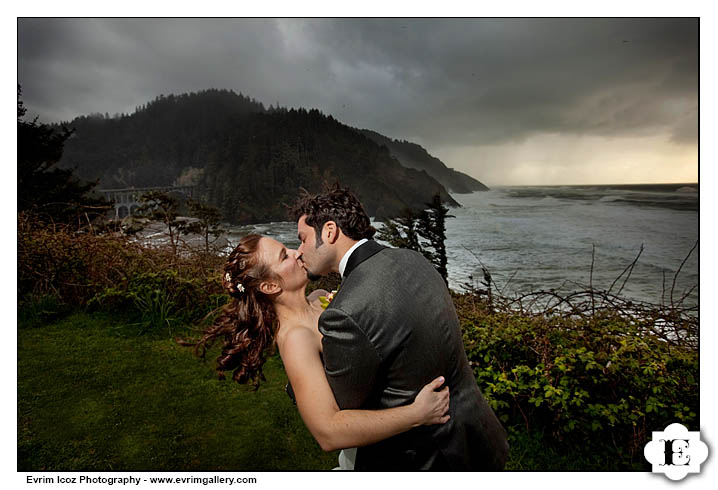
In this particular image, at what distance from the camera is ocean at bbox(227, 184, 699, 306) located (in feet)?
12.4

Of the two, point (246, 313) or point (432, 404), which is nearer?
point (432, 404)

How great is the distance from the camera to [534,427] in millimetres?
2779

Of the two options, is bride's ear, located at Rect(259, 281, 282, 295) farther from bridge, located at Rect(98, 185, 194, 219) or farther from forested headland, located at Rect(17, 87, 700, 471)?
bridge, located at Rect(98, 185, 194, 219)

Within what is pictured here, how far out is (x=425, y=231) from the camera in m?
4.84

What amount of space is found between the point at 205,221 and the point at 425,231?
257 cm

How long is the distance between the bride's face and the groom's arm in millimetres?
454

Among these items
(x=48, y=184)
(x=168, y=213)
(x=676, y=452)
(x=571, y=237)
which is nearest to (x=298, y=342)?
(x=676, y=452)

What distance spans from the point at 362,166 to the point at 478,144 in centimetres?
142

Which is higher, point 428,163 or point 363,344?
point 428,163

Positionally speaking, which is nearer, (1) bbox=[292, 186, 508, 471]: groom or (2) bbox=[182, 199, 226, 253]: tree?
(1) bbox=[292, 186, 508, 471]: groom

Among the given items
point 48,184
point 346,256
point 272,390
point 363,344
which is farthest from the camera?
point 48,184

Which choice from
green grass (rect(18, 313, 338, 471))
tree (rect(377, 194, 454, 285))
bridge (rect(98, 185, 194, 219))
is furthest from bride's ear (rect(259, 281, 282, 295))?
bridge (rect(98, 185, 194, 219))

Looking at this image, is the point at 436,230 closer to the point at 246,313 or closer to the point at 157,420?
the point at 157,420
